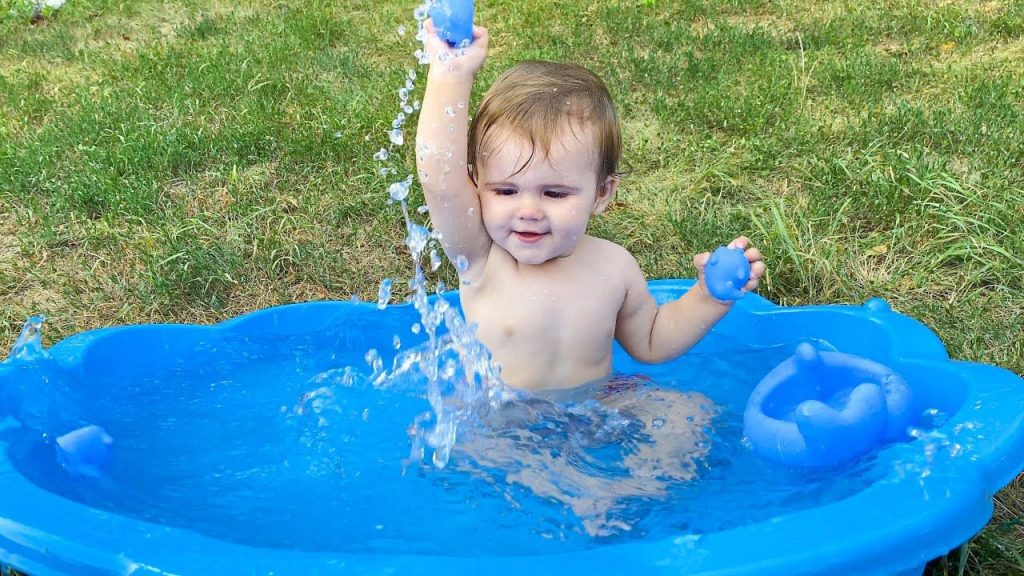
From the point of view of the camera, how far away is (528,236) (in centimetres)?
231

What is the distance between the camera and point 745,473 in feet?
7.43

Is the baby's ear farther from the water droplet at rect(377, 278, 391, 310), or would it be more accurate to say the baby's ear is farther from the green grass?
the green grass

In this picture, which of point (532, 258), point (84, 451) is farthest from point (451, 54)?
point (84, 451)

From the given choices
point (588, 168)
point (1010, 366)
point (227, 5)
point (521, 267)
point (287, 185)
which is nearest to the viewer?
point (588, 168)

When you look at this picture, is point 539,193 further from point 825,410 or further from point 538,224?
point 825,410

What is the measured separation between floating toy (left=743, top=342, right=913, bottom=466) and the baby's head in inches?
23.4

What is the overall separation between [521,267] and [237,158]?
2.01 metres

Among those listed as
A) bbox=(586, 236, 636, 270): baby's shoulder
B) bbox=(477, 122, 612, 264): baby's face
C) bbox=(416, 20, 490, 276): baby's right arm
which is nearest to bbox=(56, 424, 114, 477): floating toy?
bbox=(416, 20, 490, 276): baby's right arm

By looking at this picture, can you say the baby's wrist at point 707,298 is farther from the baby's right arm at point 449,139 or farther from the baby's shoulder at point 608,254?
the baby's right arm at point 449,139

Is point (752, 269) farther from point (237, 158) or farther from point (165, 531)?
point (237, 158)

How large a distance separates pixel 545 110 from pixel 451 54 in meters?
0.27

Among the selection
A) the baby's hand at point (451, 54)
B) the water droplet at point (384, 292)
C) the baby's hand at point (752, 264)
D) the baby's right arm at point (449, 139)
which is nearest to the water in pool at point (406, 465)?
the water droplet at point (384, 292)

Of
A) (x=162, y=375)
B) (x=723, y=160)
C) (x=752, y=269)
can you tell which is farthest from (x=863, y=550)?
(x=723, y=160)

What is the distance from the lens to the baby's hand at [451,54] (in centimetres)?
204
